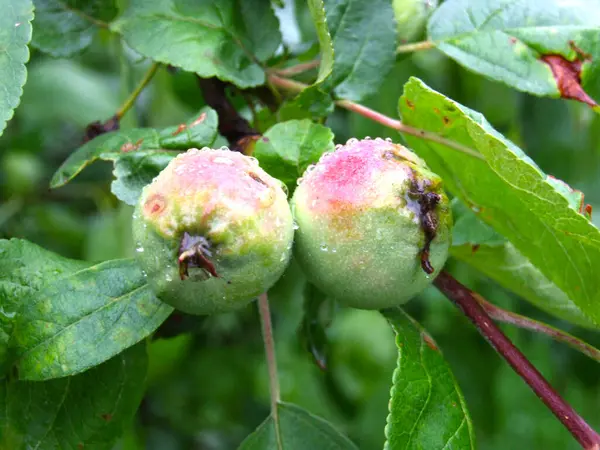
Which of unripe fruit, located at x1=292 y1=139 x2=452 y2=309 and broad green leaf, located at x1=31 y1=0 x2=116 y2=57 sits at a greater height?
unripe fruit, located at x1=292 y1=139 x2=452 y2=309

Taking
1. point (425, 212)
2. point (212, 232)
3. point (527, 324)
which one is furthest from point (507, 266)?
point (212, 232)

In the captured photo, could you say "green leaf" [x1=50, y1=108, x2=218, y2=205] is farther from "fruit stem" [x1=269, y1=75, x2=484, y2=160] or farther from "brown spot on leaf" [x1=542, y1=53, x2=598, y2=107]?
"brown spot on leaf" [x1=542, y1=53, x2=598, y2=107]

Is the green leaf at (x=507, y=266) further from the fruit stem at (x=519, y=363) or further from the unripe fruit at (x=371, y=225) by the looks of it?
the unripe fruit at (x=371, y=225)

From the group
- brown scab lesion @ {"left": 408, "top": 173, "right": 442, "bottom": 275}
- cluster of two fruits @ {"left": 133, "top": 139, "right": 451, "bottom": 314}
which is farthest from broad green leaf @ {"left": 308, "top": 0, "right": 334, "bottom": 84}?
brown scab lesion @ {"left": 408, "top": 173, "right": 442, "bottom": 275}

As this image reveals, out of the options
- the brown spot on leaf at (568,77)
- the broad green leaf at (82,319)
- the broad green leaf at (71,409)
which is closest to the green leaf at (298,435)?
the broad green leaf at (71,409)

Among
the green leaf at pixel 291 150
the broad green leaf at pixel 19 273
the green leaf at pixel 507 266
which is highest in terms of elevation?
the green leaf at pixel 291 150

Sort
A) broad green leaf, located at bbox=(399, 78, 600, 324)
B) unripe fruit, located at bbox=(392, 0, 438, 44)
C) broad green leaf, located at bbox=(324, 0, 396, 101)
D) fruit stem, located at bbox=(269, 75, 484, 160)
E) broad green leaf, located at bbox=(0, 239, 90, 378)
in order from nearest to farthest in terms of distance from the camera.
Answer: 1. broad green leaf, located at bbox=(399, 78, 600, 324)
2. broad green leaf, located at bbox=(0, 239, 90, 378)
3. fruit stem, located at bbox=(269, 75, 484, 160)
4. broad green leaf, located at bbox=(324, 0, 396, 101)
5. unripe fruit, located at bbox=(392, 0, 438, 44)

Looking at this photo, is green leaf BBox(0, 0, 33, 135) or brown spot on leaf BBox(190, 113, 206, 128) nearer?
green leaf BBox(0, 0, 33, 135)

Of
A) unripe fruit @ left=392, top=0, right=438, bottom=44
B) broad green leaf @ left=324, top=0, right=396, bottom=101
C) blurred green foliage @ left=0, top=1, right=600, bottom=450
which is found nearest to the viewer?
broad green leaf @ left=324, top=0, right=396, bottom=101
